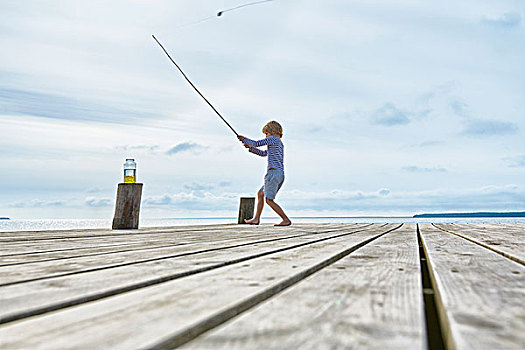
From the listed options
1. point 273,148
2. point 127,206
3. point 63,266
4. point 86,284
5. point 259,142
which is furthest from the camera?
point 273,148

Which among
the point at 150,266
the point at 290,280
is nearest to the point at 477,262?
the point at 290,280

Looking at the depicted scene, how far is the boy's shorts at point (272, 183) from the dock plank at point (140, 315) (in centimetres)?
535

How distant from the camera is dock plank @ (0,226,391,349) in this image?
679 mm

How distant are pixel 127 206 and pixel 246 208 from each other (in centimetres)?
314

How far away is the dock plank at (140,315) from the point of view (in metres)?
0.68

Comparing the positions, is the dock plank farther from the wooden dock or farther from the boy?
the boy

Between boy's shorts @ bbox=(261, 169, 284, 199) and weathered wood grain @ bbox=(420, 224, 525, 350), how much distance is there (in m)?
4.99

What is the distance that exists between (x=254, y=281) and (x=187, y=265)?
0.42 meters

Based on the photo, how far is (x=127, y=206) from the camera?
5.80 meters

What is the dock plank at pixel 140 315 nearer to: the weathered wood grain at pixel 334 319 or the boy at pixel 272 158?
the weathered wood grain at pixel 334 319

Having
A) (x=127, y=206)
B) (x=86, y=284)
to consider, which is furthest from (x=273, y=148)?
(x=86, y=284)

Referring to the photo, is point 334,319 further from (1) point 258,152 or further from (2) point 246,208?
(2) point 246,208

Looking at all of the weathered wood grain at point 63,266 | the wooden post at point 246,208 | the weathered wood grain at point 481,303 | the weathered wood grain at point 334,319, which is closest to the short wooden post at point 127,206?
the wooden post at point 246,208

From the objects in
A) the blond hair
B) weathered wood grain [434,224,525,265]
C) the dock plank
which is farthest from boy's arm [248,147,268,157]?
the dock plank
